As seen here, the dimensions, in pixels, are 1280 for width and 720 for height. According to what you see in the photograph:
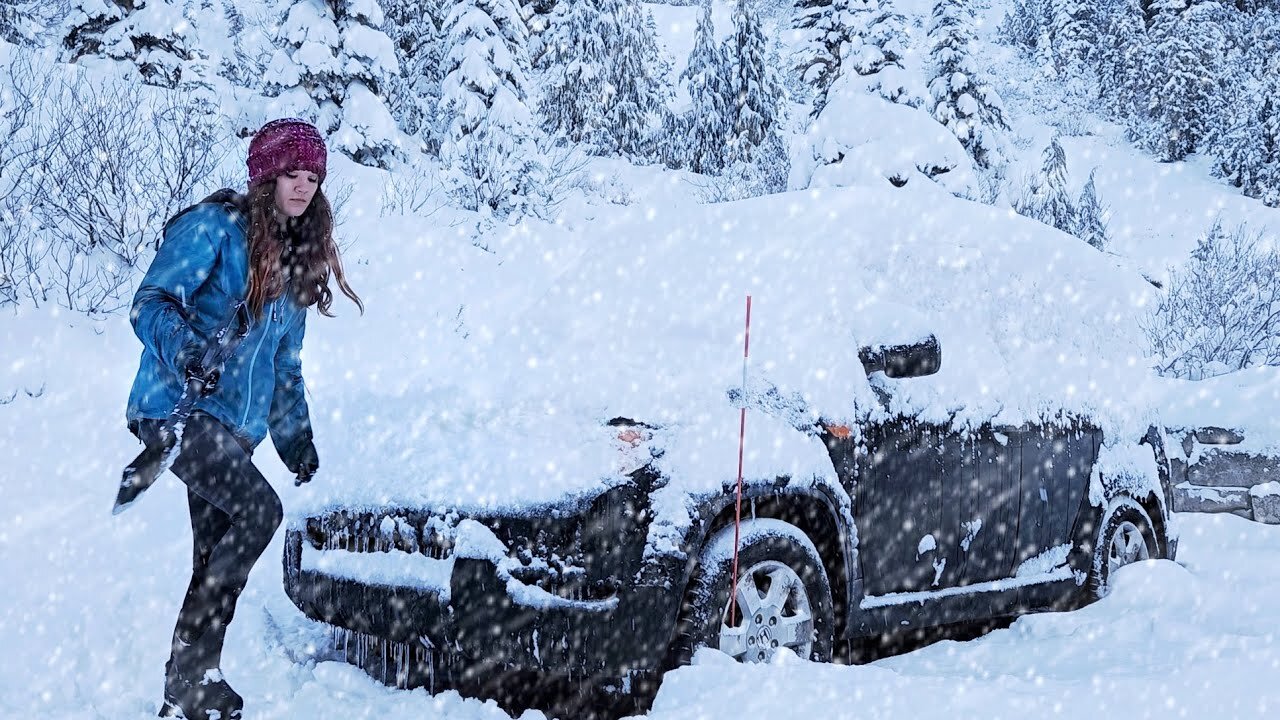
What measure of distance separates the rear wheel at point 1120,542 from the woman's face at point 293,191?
4285 millimetres

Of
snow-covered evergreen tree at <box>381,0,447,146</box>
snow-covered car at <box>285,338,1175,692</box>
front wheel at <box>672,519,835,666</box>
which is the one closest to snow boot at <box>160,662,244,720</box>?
snow-covered car at <box>285,338,1175,692</box>

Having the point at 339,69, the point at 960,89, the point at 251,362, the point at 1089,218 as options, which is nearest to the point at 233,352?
the point at 251,362

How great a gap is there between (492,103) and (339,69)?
4.29m

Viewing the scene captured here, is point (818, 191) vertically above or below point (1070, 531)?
above

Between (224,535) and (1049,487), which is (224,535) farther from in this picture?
(1049,487)

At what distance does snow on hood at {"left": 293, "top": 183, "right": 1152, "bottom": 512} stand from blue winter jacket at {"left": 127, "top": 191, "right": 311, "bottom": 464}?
1.96 ft

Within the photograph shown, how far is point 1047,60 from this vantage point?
67.9 meters

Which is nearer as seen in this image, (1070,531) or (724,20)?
(1070,531)

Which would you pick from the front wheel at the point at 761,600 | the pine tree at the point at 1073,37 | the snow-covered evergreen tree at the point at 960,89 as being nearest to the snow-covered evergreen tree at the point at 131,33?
the front wheel at the point at 761,600

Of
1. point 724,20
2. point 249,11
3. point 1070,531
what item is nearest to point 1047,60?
point 724,20

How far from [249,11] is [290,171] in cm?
3453

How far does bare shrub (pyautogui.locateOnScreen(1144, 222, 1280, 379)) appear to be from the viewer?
1962cm

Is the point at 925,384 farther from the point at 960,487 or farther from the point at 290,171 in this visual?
the point at 290,171

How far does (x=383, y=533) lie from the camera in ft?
12.3
